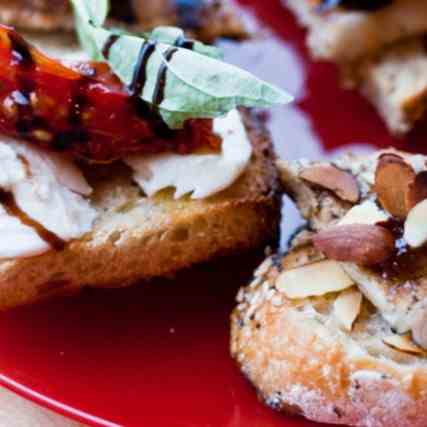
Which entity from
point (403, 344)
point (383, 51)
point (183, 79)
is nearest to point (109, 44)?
point (183, 79)

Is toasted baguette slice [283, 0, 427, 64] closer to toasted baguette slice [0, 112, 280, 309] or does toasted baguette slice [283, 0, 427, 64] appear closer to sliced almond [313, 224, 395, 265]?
toasted baguette slice [0, 112, 280, 309]

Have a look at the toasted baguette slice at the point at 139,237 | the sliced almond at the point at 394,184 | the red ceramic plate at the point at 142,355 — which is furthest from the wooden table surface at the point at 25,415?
the sliced almond at the point at 394,184

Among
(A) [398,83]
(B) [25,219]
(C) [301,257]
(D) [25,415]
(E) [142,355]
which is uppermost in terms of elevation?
(A) [398,83]

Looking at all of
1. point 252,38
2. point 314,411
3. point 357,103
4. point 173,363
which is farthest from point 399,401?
point 252,38

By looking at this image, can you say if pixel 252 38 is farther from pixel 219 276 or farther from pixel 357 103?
pixel 219 276

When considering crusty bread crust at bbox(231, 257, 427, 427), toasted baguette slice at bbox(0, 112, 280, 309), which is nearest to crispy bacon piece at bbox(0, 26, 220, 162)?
toasted baguette slice at bbox(0, 112, 280, 309)

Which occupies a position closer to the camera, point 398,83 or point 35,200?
point 35,200

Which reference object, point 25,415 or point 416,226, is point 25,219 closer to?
point 25,415
